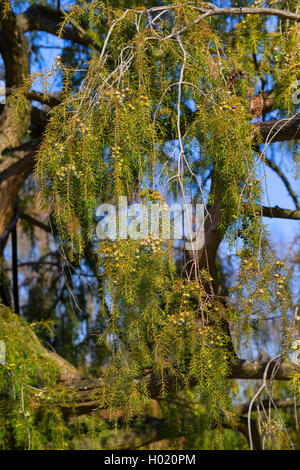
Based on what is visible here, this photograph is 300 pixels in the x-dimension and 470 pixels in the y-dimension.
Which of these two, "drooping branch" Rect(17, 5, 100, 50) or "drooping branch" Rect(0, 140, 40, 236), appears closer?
"drooping branch" Rect(0, 140, 40, 236)

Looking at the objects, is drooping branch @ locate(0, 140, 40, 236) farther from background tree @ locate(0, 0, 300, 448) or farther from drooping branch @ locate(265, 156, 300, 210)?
drooping branch @ locate(265, 156, 300, 210)

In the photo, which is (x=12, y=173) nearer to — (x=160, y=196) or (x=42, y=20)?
(x=42, y=20)

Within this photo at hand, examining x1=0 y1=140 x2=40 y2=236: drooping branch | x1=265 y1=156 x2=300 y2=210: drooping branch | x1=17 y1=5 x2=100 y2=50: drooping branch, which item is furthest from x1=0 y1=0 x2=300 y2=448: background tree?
x1=17 y1=5 x2=100 y2=50: drooping branch

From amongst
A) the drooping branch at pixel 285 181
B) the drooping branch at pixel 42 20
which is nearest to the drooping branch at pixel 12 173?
the drooping branch at pixel 42 20

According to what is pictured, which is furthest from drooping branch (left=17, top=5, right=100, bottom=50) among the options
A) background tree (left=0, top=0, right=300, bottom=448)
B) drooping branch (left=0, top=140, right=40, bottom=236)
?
background tree (left=0, top=0, right=300, bottom=448)

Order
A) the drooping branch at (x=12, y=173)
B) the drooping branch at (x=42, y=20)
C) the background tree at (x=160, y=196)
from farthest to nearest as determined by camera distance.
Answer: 1. the drooping branch at (x=42, y=20)
2. the drooping branch at (x=12, y=173)
3. the background tree at (x=160, y=196)

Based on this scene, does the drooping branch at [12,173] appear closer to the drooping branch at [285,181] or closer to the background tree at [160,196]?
the background tree at [160,196]

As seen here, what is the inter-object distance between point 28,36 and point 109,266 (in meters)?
2.71

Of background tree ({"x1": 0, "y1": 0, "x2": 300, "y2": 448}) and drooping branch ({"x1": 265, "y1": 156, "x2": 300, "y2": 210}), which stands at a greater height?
drooping branch ({"x1": 265, "y1": 156, "x2": 300, "y2": 210})

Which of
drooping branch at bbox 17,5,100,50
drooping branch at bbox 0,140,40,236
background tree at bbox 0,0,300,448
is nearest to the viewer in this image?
background tree at bbox 0,0,300,448

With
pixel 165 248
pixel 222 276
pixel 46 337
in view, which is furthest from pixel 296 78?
pixel 46 337

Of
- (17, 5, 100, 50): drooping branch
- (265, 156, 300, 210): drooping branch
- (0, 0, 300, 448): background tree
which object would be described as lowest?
(0, 0, 300, 448): background tree

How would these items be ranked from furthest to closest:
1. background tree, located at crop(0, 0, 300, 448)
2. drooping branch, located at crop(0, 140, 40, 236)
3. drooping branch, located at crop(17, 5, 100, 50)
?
→ drooping branch, located at crop(17, 5, 100, 50)
drooping branch, located at crop(0, 140, 40, 236)
background tree, located at crop(0, 0, 300, 448)

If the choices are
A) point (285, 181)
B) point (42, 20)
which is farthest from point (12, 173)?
point (285, 181)
